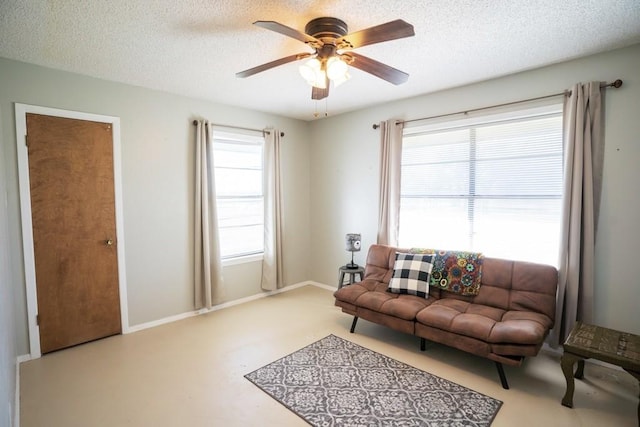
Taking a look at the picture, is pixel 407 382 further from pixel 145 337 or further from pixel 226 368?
pixel 145 337

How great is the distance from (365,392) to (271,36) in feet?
8.78

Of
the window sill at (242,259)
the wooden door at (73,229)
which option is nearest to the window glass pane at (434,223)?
the window sill at (242,259)

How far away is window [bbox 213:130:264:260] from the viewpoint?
4090 mm

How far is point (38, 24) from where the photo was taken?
2107 millimetres

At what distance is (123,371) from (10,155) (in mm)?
2042

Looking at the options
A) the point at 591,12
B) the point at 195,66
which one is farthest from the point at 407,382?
the point at 195,66

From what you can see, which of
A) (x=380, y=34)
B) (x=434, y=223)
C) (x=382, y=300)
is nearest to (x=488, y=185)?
(x=434, y=223)

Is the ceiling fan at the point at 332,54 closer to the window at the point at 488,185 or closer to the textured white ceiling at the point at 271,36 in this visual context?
the textured white ceiling at the point at 271,36

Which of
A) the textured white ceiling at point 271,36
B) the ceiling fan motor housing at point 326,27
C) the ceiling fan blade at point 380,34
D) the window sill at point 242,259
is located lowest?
the window sill at point 242,259

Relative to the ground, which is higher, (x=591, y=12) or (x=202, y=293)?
(x=591, y=12)

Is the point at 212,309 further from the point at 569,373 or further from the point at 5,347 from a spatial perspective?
the point at 569,373

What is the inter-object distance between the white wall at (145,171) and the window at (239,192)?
0.26 metres

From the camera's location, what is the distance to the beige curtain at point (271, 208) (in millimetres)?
4480

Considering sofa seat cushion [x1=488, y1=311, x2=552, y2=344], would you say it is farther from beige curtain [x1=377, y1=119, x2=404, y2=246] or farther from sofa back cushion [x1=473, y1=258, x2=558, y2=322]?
beige curtain [x1=377, y1=119, x2=404, y2=246]
